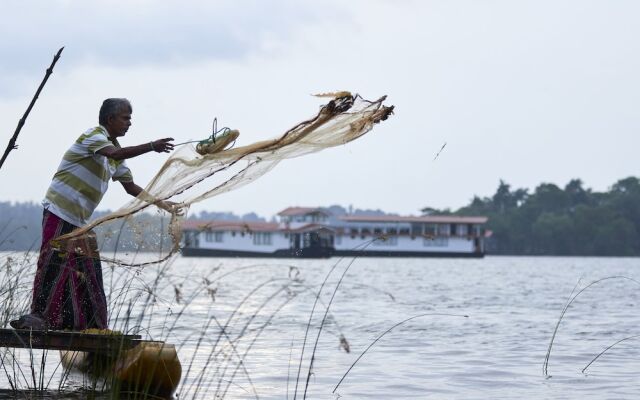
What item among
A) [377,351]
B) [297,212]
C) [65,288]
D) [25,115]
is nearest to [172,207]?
[65,288]

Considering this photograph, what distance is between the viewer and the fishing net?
633 centimetres

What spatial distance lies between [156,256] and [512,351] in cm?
533

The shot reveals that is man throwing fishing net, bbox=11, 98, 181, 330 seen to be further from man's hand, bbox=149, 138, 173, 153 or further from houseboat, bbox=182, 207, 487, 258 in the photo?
houseboat, bbox=182, 207, 487, 258

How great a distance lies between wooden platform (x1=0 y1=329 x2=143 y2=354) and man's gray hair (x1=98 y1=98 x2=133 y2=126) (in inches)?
49.3

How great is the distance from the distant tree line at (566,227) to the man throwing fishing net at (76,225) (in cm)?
12482

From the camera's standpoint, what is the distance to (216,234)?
95188 millimetres

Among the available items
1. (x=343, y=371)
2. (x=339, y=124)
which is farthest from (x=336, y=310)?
(x=339, y=124)

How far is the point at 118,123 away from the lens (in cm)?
643

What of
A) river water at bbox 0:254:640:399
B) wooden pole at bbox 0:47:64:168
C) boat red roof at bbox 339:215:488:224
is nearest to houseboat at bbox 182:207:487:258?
boat red roof at bbox 339:215:488:224

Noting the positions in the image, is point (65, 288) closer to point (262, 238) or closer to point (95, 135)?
point (95, 135)

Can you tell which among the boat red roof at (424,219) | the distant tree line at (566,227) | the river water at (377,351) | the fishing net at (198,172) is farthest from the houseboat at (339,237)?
the fishing net at (198,172)

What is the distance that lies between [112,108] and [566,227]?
12545 centimetres

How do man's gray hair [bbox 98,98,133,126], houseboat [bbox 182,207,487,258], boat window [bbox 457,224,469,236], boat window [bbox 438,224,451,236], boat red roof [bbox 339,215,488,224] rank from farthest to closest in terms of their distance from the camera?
boat window [bbox 438,224,451,236]
boat window [bbox 457,224,469,236]
boat red roof [bbox 339,215,488,224]
houseboat [bbox 182,207,487,258]
man's gray hair [bbox 98,98,133,126]

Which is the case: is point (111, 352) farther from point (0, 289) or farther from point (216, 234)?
point (216, 234)
